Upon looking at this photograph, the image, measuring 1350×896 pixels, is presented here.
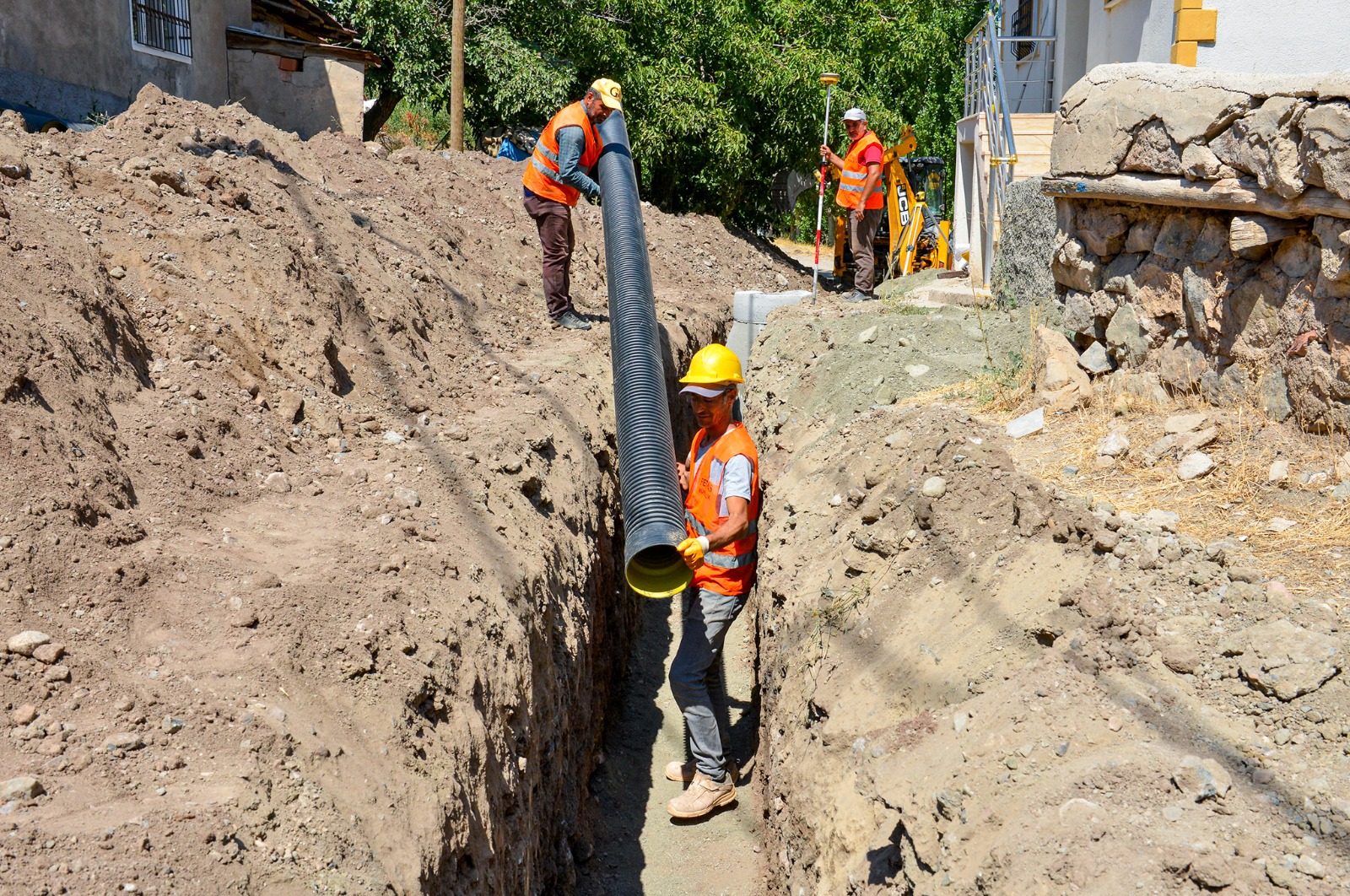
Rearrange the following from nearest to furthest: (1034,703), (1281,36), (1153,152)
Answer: (1034,703), (1153,152), (1281,36)

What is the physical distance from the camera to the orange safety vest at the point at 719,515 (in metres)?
5.50

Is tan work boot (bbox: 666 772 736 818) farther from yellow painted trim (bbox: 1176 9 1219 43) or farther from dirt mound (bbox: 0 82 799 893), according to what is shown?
yellow painted trim (bbox: 1176 9 1219 43)

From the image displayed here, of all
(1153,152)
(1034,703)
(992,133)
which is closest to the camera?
(1034,703)

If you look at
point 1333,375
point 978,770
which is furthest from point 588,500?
point 1333,375

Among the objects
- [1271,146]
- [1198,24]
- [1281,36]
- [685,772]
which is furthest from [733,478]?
[1281,36]

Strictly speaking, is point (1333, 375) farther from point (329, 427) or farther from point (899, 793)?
point (329, 427)

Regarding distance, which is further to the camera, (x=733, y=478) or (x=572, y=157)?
(x=572, y=157)

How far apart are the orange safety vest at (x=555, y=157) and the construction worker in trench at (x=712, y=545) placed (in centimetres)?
299

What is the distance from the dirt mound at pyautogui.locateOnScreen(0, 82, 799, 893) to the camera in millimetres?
2803

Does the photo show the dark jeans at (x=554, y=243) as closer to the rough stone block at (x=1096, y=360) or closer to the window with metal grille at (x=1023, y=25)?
the rough stone block at (x=1096, y=360)

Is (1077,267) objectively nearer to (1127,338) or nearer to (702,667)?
(1127,338)

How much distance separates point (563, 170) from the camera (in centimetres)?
791

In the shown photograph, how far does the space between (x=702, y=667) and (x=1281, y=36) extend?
20.3 feet

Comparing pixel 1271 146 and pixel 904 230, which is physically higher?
pixel 1271 146
